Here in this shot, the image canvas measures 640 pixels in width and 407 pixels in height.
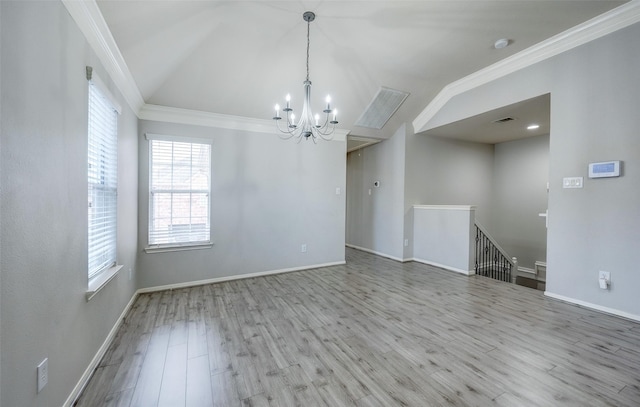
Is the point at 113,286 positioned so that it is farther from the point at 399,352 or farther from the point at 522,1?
the point at 522,1

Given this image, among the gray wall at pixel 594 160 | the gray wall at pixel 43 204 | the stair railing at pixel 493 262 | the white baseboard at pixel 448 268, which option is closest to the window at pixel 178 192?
the gray wall at pixel 43 204

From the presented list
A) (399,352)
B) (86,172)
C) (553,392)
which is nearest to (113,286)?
(86,172)

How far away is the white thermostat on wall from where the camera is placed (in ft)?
9.05

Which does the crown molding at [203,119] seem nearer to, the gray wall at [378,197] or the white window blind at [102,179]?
the white window blind at [102,179]

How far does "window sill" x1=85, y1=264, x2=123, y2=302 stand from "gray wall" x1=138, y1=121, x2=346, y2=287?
124cm

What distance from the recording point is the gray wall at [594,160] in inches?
106

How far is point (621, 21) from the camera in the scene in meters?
2.68

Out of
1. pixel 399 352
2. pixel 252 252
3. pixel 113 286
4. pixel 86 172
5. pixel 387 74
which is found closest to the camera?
pixel 86 172

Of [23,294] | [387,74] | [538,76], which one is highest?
[387,74]

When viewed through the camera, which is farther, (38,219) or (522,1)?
(522,1)

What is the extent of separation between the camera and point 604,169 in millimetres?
2836

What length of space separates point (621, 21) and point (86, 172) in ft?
16.7

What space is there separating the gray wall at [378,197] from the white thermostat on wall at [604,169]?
269cm

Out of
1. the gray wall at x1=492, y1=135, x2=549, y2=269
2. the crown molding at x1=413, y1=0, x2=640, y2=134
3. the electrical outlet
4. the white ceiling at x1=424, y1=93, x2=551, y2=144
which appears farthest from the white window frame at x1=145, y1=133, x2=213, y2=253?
the gray wall at x1=492, y1=135, x2=549, y2=269
